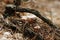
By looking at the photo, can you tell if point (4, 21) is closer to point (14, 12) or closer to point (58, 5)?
point (14, 12)

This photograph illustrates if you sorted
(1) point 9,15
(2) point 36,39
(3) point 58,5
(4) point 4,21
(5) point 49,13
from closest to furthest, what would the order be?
(2) point 36,39
(4) point 4,21
(1) point 9,15
(5) point 49,13
(3) point 58,5

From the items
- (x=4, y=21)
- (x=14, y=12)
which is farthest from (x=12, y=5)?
(x=4, y=21)

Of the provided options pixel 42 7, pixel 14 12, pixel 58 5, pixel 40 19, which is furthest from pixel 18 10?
pixel 58 5

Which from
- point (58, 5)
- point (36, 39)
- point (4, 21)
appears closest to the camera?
point (36, 39)

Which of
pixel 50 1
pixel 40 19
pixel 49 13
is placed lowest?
pixel 50 1

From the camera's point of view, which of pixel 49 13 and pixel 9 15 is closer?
pixel 9 15

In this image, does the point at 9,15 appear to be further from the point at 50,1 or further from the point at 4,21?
the point at 50,1

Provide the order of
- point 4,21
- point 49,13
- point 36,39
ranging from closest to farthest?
point 36,39 < point 4,21 < point 49,13

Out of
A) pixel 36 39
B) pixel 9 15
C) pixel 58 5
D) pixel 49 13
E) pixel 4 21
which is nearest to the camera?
pixel 36 39

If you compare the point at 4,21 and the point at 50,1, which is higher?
the point at 4,21
